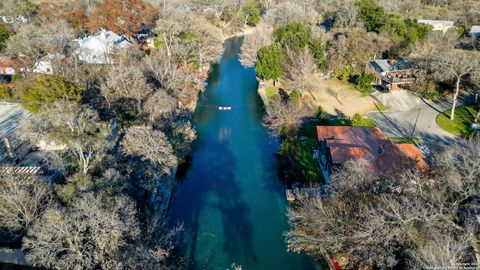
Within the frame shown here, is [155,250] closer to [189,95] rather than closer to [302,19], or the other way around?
[189,95]

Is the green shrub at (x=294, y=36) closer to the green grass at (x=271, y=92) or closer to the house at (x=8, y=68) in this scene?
the green grass at (x=271, y=92)

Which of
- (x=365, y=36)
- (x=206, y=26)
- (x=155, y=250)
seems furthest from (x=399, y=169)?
(x=206, y=26)

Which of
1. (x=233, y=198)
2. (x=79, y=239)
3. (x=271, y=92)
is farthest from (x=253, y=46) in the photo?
(x=79, y=239)

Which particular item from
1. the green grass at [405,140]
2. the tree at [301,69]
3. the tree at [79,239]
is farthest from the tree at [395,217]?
the tree at [301,69]

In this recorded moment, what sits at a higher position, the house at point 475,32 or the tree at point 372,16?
the tree at point 372,16

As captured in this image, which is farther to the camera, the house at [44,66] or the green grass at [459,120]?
the house at [44,66]
